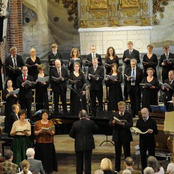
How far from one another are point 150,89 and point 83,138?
3.79m

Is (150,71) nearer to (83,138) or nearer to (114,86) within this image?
(114,86)

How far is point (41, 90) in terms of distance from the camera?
16.4 m

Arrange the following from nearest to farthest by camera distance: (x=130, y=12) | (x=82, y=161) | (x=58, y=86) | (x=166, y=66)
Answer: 1. (x=82, y=161)
2. (x=58, y=86)
3. (x=166, y=66)
4. (x=130, y=12)

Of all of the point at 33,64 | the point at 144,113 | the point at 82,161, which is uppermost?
the point at 33,64

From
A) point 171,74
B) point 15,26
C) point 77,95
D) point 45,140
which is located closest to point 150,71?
point 171,74

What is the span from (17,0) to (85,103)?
536cm

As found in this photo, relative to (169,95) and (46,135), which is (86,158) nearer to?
(46,135)

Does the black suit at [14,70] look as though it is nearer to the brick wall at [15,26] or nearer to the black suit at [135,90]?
the black suit at [135,90]

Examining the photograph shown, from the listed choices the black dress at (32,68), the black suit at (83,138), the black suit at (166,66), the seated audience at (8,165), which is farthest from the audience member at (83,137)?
the black suit at (166,66)

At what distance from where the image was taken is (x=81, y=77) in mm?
15938

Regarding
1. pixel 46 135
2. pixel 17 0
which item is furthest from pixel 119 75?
pixel 17 0

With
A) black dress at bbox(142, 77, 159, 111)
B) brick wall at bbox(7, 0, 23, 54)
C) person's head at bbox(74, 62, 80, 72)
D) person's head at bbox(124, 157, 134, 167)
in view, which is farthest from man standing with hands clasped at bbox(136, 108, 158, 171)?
brick wall at bbox(7, 0, 23, 54)

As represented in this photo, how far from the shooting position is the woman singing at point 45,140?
41.9ft

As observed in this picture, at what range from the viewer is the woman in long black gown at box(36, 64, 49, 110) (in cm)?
1603
